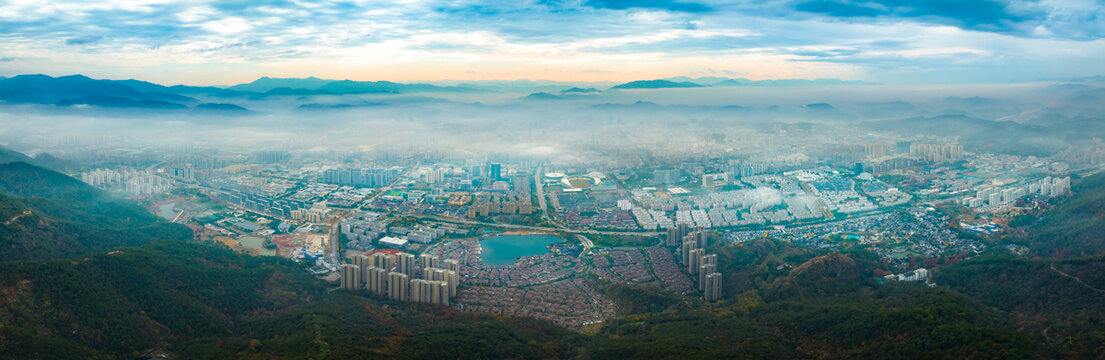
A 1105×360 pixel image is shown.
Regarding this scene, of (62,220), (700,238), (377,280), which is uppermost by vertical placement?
(62,220)

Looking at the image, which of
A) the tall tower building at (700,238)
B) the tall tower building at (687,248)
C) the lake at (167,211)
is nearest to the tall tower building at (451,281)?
the tall tower building at (687,248)

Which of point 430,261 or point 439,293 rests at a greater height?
point 430,261

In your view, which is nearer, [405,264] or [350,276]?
[350,276]

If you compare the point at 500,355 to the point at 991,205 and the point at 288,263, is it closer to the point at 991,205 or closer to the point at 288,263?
the point at 288,263

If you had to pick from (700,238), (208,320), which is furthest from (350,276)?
(700,238)

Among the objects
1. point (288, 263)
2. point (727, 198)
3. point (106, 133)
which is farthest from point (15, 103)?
point (727, 198)

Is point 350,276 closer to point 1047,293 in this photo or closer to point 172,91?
point 1047,293

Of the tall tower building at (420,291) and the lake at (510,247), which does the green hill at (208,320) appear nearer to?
the tall tower building at (420,291)
